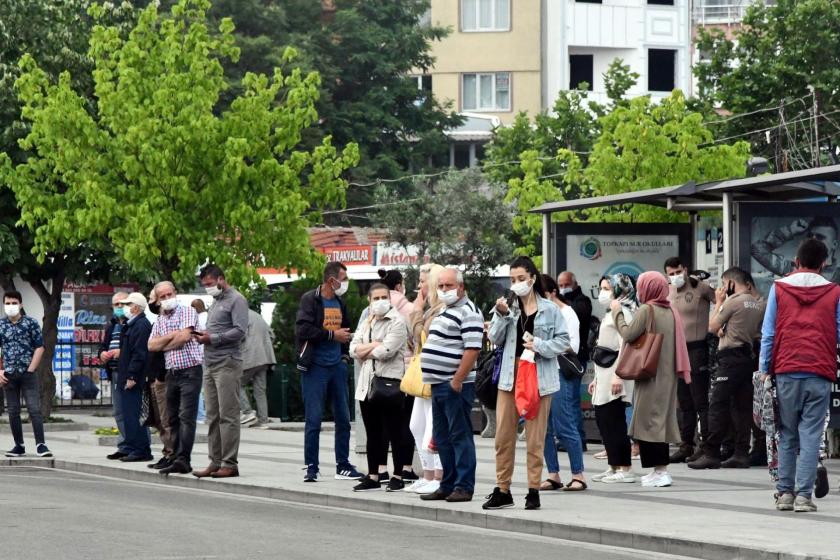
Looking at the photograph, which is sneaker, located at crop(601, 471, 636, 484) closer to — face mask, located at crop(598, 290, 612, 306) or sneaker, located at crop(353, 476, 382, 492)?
face mask, located at crop(598, 290, 612, 306)

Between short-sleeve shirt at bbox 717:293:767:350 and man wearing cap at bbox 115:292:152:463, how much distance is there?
595 cm

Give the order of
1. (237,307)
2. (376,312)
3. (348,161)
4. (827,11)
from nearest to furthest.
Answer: (376,312), (237,307), (348,161), (827,11)

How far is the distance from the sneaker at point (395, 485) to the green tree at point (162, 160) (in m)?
8.95

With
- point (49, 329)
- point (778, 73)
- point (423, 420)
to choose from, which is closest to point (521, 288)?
point (423, 420)

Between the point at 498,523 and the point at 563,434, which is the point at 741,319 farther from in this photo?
the point at 498,523

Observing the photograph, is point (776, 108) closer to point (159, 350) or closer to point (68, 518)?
point (159, 350)

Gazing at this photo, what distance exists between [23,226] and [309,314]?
12.7 metres

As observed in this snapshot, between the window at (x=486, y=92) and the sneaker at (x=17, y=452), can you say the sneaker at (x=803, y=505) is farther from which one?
the window at (x=486, y=92)

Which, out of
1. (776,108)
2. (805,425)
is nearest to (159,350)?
(805,425)

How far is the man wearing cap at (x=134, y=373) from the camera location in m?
19.7

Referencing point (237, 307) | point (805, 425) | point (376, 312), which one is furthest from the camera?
point (237, 307)

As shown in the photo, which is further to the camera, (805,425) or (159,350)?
(159,350)

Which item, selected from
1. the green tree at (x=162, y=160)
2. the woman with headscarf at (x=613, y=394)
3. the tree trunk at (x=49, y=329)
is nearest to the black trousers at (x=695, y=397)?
the woman with headscarf at (x=613, y=394)

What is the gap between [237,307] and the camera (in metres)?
17.5
